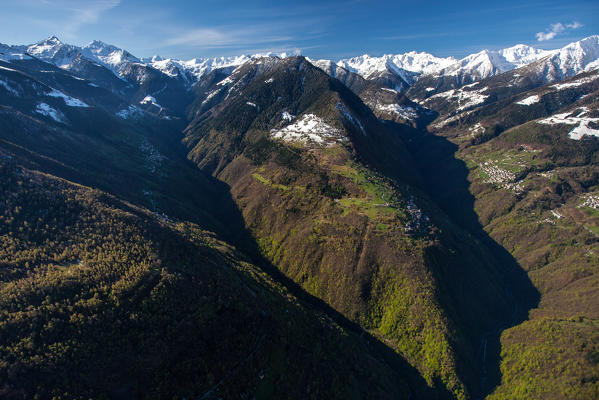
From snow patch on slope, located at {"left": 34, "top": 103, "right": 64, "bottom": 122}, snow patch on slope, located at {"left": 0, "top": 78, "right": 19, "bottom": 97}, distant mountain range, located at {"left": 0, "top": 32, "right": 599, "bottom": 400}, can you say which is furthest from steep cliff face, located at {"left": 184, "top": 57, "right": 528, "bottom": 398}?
snow patch on slope, located at {"left": 0, "top": 78, "right": 19, "bottom": 97}

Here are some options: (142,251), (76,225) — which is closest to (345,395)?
(142,251)

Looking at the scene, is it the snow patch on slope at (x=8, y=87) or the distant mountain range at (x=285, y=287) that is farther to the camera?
the snow patch on slope at (x=8, y=87)

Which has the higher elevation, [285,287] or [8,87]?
[8,87]

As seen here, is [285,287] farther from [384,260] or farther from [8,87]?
[8,87]

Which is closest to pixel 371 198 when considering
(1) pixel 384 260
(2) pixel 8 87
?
(1) pixel 384 260

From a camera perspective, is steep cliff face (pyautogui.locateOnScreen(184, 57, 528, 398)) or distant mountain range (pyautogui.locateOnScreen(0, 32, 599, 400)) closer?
distant mountain range (pyautogui.locateOnScreen(0, 32, 599, 400))

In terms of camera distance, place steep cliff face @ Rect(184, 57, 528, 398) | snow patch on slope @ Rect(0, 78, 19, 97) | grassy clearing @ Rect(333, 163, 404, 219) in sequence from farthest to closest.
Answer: snow patch on slope @ Rect(0, 78, 19, 97), grassy clearing @ Rect(333, 163, 404, 219), steep cliff face @ Rect(184, 57, 528, 398)

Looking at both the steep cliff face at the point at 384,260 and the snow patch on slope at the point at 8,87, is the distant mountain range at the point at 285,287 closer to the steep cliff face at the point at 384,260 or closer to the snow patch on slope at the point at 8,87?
the steep cliff face at the point at 384,260

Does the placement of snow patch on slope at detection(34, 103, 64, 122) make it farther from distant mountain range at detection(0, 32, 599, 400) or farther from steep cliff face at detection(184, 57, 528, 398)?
steep cliff face at detection(184, 57, 528, 398)

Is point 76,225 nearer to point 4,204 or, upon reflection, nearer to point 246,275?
point 4,204

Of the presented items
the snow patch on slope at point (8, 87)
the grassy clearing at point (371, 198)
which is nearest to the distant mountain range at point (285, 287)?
the grassy clearing at point (371, 198)

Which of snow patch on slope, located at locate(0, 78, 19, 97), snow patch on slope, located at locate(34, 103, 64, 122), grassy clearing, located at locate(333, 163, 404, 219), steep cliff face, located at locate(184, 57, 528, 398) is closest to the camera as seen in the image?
steep cliff face, located at locate(184, 57, 528, 398)
